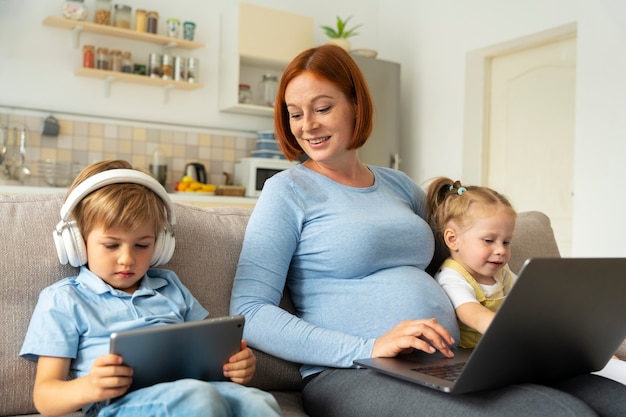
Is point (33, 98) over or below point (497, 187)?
over

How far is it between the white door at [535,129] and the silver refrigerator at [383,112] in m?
0.64

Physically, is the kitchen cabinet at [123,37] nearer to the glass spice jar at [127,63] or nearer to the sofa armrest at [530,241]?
the glass spice jar at [127,63]

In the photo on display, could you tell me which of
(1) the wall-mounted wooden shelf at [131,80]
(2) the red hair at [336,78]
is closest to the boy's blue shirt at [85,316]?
(2) the red hair at [336,78]

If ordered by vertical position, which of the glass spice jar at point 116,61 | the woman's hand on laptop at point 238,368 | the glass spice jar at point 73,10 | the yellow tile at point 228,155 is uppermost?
the glass spice jar at point 73,10

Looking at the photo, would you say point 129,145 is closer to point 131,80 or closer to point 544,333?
point 131,80

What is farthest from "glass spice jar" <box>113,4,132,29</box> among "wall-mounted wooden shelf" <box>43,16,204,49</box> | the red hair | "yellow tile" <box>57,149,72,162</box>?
the red hair

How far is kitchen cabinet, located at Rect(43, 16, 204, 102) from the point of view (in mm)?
4148

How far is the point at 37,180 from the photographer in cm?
419

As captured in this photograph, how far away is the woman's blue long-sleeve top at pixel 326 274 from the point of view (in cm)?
139

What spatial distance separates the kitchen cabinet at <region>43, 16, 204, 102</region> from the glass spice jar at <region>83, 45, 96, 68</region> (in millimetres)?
48

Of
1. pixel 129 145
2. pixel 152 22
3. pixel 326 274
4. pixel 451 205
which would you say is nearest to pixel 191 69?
pixel 152 22

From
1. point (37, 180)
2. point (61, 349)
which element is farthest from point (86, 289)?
point (37, 180)

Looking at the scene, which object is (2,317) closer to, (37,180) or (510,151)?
(37,180)

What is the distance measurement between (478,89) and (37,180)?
9.66 ft
